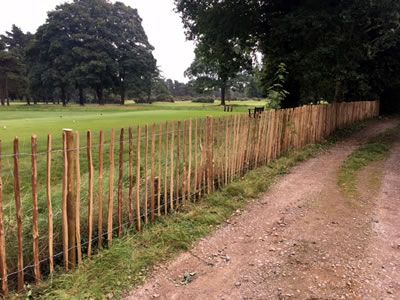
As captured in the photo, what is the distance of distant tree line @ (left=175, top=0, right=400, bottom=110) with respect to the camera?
39.6ft

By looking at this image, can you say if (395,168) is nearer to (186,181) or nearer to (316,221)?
(316,221)

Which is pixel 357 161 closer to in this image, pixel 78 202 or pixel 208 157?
pixel 208 157

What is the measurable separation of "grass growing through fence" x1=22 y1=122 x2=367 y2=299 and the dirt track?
0.17 m

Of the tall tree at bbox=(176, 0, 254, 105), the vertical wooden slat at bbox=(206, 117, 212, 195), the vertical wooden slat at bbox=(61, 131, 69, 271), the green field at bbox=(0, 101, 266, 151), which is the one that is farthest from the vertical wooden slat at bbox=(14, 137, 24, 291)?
the tall tree at bbox=(176, 0, 254, 105)

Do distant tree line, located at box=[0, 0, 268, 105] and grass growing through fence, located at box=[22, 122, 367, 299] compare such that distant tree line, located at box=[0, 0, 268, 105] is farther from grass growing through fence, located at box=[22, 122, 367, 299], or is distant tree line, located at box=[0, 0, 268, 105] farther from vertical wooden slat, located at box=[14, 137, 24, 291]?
vertical wooden slat, located at box=[14, 137, 24, 291]

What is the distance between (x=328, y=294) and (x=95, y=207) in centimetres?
292

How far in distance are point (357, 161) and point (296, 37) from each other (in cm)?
628

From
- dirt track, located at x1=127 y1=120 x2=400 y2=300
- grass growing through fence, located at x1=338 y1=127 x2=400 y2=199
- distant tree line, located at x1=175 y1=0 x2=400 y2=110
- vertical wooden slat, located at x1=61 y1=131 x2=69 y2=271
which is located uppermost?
distant tree line, located at x1=175 y1=0 x2=400 y2=110

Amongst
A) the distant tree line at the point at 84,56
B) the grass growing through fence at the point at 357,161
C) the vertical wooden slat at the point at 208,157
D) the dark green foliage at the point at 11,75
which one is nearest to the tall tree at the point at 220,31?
the grass growing through fence at the point at 357,161

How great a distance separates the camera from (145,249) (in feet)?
13.4

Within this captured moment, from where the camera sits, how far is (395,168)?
855cm

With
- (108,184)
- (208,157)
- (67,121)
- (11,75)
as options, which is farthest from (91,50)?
(108,184)

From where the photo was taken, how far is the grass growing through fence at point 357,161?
6.78m

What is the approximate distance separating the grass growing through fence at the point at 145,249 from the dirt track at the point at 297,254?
0.17 m
